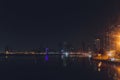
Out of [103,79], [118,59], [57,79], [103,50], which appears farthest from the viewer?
[103,50]

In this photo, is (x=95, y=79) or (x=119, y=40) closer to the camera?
(x=95, y=79)

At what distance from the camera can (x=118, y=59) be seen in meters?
146

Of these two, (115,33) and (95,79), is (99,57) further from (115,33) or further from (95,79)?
(95,79)

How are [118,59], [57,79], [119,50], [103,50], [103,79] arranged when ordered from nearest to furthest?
1. [103,79]
2. [57,79]
3. [118,59]
4. [119,50]
5. [103,50]

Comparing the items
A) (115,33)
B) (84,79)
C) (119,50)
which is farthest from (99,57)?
(84,79)

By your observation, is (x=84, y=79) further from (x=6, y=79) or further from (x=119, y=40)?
(x=119, y=40)

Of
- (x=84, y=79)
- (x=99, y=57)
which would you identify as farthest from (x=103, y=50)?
(x=84, y=79)

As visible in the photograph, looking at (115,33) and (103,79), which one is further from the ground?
(115,33)

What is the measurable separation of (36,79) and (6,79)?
19.9 ft

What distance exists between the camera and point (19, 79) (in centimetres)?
8075

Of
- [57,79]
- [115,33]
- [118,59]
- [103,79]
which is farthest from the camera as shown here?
[115,33]

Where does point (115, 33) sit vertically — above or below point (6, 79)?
above

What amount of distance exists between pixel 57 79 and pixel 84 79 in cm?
546

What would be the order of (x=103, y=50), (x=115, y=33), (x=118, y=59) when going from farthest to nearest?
(x=103, y=50), (x=115, y=33), (x=118, y=59)
